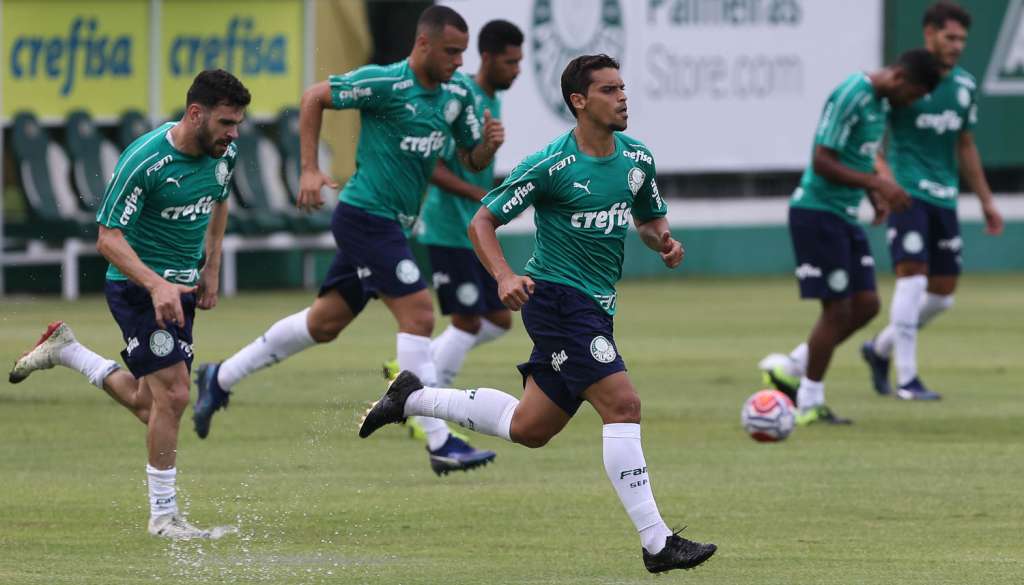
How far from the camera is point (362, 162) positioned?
1072 centimetres

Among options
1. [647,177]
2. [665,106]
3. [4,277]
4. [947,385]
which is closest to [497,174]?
[665,106]

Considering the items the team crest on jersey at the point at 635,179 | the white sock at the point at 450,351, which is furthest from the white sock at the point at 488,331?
the team crest on jersey at the point at 635,179

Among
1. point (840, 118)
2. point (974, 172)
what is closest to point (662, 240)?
point (840, 118)

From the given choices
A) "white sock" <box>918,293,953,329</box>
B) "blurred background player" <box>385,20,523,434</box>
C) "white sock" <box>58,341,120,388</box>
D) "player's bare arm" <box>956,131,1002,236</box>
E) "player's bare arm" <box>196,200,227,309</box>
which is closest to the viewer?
"player's bare arm" <box>196,200,227,309</box>

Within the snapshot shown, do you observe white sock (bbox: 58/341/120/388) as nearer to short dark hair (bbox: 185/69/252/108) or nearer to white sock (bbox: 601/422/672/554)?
short dark hair (bbox: 185/69/252/108)

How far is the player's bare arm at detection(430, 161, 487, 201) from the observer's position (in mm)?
11383

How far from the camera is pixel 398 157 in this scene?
10664 mm

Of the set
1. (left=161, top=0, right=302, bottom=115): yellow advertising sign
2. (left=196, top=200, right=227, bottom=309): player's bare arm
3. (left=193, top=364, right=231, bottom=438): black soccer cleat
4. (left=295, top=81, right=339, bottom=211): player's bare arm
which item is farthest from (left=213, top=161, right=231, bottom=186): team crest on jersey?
(left=161, top=0, right=302, bottom=115): yellow advertising sign

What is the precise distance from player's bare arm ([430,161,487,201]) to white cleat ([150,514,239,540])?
11.5ft

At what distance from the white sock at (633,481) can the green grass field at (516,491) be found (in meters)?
0.21

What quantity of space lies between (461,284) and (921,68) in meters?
3.30

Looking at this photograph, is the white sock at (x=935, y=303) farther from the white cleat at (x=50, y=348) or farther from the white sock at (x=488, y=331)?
the white cleat at (x=50, y=348)

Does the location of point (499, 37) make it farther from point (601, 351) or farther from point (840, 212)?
point (601, 351)

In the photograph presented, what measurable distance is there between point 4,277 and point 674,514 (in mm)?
16030
